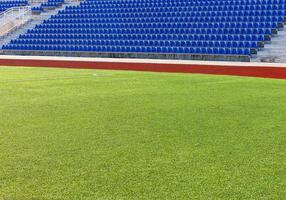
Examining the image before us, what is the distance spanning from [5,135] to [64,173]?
161 cm

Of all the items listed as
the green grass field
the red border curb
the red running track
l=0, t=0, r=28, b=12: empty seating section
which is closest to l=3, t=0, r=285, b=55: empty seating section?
the red running track

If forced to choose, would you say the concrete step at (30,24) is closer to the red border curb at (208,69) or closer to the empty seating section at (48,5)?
the empty seating section at (48,5)

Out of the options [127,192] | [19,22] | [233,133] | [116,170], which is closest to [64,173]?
[116,170]

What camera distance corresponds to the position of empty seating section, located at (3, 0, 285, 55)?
68.4ft

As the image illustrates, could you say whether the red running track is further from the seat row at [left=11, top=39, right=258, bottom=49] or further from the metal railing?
the metal railing

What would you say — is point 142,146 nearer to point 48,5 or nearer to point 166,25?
point 166,25

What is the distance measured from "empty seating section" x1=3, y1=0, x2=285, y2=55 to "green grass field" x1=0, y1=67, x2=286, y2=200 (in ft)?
42.3

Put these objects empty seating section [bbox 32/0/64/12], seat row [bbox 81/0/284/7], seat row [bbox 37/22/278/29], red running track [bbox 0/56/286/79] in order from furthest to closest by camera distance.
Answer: empty seating section [bbox 32/0/64/12] → seat row [bbox 81/0/284/7] → seat row [bbox 37/22/278/29] → red running track [bbox 0/56/286/79]

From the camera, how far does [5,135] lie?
489 cm

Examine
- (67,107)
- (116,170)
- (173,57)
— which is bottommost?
(173,57)

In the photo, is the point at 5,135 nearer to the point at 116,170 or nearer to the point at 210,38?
the point at 116,170

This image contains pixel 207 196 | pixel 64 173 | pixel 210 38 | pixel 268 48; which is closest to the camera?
pixel 207 196

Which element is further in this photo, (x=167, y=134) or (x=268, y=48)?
(x=268, y=48)

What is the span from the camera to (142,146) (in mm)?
4438
